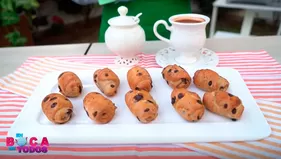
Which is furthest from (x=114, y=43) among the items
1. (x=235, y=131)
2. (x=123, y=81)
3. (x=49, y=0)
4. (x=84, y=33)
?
(x=49, y=0)

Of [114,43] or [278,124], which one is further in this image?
[114,43]

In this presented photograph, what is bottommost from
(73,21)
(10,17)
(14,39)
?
(73,21)

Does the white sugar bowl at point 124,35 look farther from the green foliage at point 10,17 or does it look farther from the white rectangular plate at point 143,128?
the green foliage at point 10,17

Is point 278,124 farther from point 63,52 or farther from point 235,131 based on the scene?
point 63,52

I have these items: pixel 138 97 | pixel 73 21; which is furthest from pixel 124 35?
pixel 73 21

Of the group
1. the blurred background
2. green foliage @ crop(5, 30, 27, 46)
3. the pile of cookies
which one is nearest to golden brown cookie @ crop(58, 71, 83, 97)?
the pile of cookies

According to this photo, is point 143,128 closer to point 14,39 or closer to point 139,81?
point 139,81
